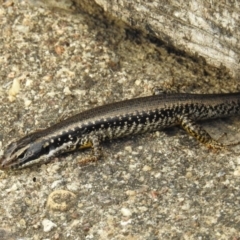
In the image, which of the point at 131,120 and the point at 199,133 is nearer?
the point at 199,133

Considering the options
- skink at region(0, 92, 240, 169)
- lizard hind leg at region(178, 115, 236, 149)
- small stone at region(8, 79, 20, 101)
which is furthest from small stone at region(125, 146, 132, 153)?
small stone at region(8, 79, 20, 101)

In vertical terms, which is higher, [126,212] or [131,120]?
[131,120]

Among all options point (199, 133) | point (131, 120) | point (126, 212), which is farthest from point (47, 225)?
point (199, 133)

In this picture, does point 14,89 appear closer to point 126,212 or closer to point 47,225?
point 47,225

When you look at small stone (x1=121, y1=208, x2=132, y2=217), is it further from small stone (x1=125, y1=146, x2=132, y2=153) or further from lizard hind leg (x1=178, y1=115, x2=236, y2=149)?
lizard hind leg (x1=178, y1=115, x2=236, y2=149)

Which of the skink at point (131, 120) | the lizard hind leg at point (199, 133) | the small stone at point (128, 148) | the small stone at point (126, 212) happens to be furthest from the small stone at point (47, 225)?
the lizard hind leg at point (199, 133)

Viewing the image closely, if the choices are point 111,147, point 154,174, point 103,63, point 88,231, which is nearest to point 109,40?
point 103,63

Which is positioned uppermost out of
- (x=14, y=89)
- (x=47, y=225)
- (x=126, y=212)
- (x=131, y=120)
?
(x=131, y=120)

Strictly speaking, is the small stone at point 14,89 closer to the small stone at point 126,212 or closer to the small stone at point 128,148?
the small stone at point 128,148
